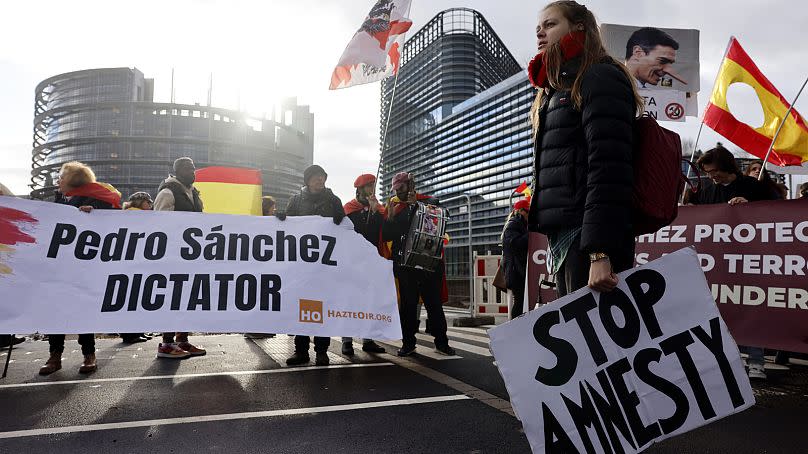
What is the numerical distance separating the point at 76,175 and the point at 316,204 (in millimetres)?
2259

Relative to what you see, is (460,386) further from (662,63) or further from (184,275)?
(662,63)

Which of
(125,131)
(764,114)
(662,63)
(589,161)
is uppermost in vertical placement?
(125,131)

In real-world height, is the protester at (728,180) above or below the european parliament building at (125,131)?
below

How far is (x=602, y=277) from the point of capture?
2.01 meters

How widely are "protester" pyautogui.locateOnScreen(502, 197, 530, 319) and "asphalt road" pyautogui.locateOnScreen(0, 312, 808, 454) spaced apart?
211 centimetres

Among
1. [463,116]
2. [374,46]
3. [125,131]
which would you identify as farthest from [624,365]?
[125,131]

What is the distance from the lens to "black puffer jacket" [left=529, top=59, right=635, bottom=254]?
2020mm

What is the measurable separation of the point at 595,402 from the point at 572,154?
0.96m

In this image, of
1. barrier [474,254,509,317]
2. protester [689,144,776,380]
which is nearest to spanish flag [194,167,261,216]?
barrier [474,254,509,317]

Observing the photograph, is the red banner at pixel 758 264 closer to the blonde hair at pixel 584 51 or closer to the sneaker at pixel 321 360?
the blonde hair at pixel 584 51

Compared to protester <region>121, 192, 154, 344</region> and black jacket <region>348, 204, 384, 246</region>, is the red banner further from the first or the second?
protester <region>121, 192, 154, 344</region>

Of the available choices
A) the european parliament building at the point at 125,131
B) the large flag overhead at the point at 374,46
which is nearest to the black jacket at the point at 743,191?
the large flag overhead at the point at 374,46

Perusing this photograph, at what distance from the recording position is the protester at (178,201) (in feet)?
19.0

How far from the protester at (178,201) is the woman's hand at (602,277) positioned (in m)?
4.89
